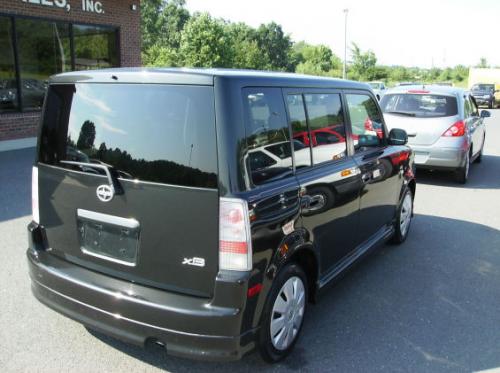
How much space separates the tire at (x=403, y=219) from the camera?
17.1ft

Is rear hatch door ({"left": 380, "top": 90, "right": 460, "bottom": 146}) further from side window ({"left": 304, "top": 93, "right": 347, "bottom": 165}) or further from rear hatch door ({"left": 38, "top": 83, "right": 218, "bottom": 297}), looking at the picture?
rear hatch door ({"left": 38, "top": 83, "right": 218, "bottom": 297})

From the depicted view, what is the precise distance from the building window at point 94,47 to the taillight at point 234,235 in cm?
1145

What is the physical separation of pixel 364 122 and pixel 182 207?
2397 millimetres

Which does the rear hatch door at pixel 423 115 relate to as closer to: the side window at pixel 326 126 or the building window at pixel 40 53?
the side window at pixel 326 126

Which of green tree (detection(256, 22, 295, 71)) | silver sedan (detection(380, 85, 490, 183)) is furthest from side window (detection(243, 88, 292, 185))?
green tree (detection(256, 22, 295, 71))

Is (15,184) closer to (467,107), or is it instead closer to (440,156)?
(440,156)

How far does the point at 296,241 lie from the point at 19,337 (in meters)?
2.02

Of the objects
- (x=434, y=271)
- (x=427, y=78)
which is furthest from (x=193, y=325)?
(x=427, y=78)

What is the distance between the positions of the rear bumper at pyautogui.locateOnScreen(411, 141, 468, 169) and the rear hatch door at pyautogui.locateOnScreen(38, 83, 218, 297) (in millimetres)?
6835

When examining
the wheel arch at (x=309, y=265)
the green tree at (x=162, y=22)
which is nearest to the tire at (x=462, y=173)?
the wheel arch at (x=309, y=265)

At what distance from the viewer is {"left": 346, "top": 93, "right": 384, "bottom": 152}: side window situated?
13.2 ft

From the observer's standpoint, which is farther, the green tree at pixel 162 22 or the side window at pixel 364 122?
the green tree at pixel 162 22

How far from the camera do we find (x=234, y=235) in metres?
2.46

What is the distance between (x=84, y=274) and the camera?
2.82 metres
